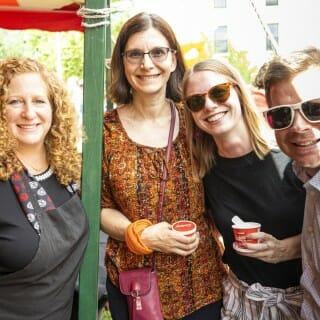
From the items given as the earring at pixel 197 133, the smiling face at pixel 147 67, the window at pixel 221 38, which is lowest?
the earring at pixel 197 133

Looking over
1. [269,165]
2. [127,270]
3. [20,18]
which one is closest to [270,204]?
[269,165]

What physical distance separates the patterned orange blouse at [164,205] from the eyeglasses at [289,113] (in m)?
0.61

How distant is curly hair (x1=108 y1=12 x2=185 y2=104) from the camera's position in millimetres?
2592

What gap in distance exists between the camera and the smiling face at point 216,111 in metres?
2.40

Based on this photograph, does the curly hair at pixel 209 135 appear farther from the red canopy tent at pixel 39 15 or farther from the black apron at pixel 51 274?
the red canopy tent at pixel 39 15

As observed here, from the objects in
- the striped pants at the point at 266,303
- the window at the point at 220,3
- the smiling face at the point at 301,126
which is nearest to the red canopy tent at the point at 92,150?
the striped pants at the point at 266,303

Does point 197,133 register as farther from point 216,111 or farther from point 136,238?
point 136,238

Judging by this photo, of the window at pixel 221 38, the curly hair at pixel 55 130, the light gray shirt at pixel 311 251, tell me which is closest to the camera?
the light gray shirt at pixel 311 251

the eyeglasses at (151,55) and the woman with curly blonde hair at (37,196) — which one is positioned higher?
the eyeglasses at (151,55)

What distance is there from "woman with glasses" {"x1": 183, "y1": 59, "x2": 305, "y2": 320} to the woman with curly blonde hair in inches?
26.7

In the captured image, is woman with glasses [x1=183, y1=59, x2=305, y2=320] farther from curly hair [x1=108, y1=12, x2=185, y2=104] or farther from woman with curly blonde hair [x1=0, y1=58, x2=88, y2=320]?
woman with curly blonde hair [x1=0, y1=58, x2=88, y2=320]

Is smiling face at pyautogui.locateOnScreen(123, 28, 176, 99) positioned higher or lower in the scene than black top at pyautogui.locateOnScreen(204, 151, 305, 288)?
higher

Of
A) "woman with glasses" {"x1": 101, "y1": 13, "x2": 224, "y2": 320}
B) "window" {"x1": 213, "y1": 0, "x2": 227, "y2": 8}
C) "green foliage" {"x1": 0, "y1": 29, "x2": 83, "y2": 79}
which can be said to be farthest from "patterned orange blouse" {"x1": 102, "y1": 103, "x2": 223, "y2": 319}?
"window" {"x1": 213, "y1": 0, "x2": 227, "y2": 8}

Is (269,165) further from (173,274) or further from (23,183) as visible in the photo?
(23,183)
